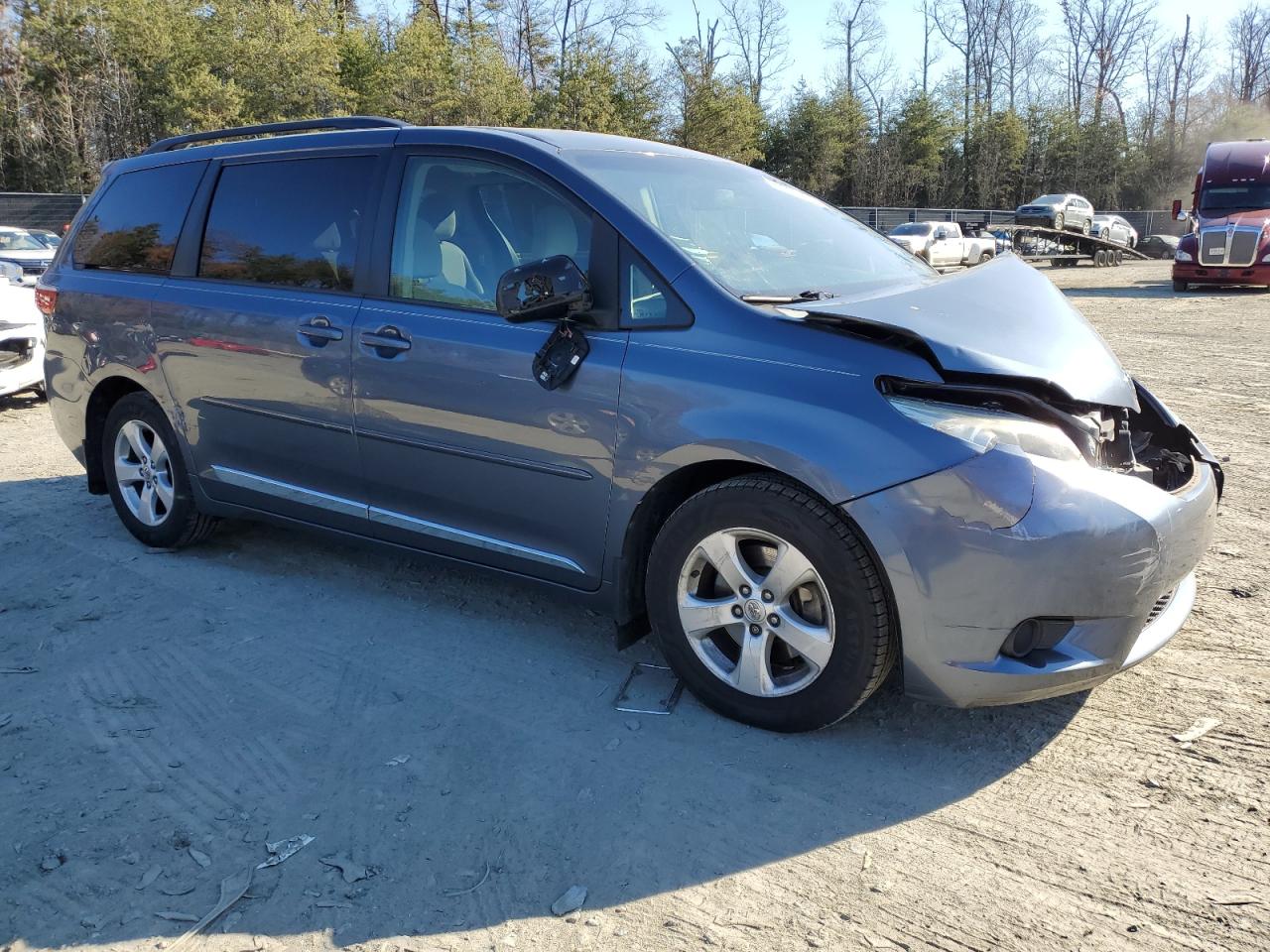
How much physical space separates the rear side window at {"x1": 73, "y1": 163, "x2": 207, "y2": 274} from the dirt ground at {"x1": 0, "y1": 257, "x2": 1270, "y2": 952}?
1684 millimetres

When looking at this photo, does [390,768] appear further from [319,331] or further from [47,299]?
[47,299]

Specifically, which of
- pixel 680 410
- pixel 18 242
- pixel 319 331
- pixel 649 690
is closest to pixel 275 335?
pixel 319 331

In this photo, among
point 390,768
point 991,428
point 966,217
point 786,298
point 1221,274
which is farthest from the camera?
point 966,217

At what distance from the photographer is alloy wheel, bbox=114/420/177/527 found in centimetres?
484

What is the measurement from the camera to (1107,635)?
2.76 meters

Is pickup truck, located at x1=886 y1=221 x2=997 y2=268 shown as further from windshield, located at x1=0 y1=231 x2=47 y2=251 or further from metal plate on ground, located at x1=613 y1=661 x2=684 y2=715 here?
metal plate on ground, located at x1=613 y1=661 x2=684 y2=715

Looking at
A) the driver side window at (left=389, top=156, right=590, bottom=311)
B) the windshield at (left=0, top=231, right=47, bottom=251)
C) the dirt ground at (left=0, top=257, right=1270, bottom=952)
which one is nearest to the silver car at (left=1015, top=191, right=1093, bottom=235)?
the windshield at (left=0, top=231, right=47, bottom=251)

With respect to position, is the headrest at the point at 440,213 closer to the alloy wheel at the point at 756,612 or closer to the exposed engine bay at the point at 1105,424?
the alloy wheel at the point at 756,612

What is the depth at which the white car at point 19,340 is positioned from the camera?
27.8 ft

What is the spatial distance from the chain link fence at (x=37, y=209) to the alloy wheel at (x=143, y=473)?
27.1 metres

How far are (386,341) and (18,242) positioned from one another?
20427 millimetres

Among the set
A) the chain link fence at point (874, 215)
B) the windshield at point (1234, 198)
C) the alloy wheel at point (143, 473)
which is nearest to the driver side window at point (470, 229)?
the alloy wheel at point (143, 473)

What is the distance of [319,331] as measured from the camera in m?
3.90

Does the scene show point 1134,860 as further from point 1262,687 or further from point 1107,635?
point 1262,687
